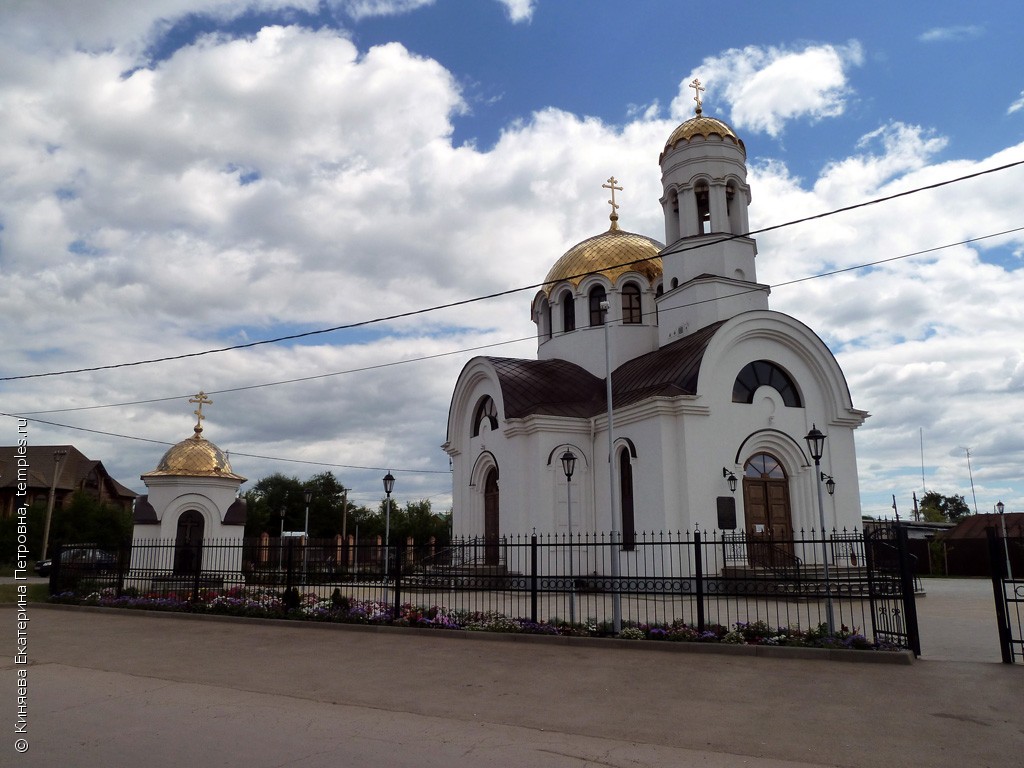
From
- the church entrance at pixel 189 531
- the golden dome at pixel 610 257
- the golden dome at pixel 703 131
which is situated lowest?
the church entrance at pixel 189 531

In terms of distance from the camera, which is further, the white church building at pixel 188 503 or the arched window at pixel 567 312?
the arched window at pixel 567 312

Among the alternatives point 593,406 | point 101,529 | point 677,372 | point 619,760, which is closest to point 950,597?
point 677,372

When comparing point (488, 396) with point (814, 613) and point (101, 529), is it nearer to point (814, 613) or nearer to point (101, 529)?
point (814, 613)

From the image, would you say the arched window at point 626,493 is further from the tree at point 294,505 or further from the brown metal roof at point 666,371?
the tree at point 294,505

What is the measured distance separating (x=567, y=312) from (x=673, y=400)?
8.57 meters

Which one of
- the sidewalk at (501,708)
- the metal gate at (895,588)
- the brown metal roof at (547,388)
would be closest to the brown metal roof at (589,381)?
the brown metal roof at (547,388)

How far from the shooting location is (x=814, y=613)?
14117 millimetres

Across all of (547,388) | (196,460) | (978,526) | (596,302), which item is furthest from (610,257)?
(978,526)

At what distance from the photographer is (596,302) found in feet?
83.3

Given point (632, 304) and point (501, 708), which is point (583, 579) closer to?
point (501, 708)

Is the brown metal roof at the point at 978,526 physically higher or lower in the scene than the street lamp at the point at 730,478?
lower

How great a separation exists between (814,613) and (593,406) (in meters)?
9.27

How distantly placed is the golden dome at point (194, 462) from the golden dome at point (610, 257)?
1133 centimetres

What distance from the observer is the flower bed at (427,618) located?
968 centimetres
